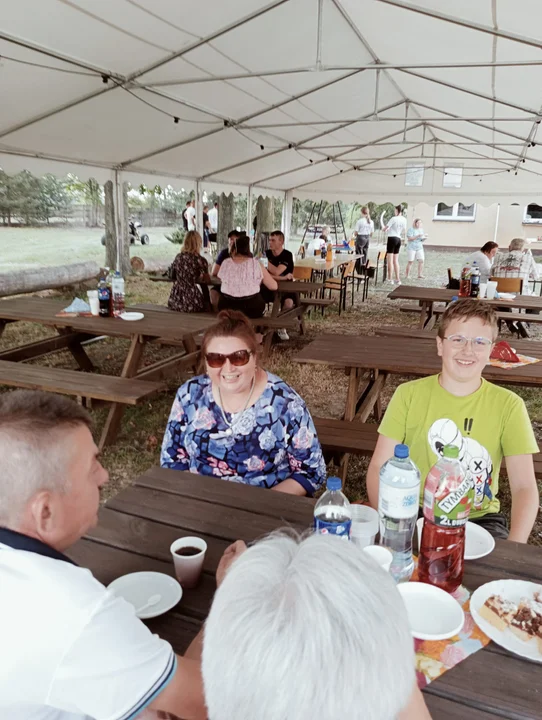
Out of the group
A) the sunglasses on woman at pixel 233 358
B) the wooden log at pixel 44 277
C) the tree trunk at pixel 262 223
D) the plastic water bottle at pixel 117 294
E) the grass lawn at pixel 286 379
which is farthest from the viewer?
the tree trunk at pixel 262 223

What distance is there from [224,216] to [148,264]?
2.25m

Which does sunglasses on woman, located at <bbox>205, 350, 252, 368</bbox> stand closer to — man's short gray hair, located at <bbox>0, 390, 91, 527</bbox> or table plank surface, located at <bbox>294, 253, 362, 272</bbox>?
man's short gray hair, located at <bbox>0, 390, 91, 527</bbox>

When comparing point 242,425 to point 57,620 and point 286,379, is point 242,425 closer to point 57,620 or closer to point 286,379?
point 57,620

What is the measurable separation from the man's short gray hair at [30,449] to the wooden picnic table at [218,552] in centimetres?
43

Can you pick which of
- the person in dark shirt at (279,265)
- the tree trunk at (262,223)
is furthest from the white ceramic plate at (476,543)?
the tree trunk at (262,223)

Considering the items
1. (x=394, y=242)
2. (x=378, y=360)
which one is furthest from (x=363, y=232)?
(x=378, y=360)

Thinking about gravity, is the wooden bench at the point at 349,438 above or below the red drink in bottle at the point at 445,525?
below

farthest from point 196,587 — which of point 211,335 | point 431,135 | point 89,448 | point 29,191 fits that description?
point 29,191

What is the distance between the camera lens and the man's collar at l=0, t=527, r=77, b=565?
0.82 metres

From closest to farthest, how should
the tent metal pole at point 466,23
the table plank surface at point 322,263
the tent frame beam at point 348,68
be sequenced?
1. the tent metal pole at point 466,23
2. the tent frame beam at point 348,68
3. the table plank surface at point 322,263

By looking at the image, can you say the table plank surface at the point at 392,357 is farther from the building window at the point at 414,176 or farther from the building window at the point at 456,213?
the building window at the point at 456,213

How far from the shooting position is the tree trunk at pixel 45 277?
9188 mm

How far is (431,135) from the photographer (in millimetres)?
9664

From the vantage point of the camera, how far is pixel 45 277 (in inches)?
389
